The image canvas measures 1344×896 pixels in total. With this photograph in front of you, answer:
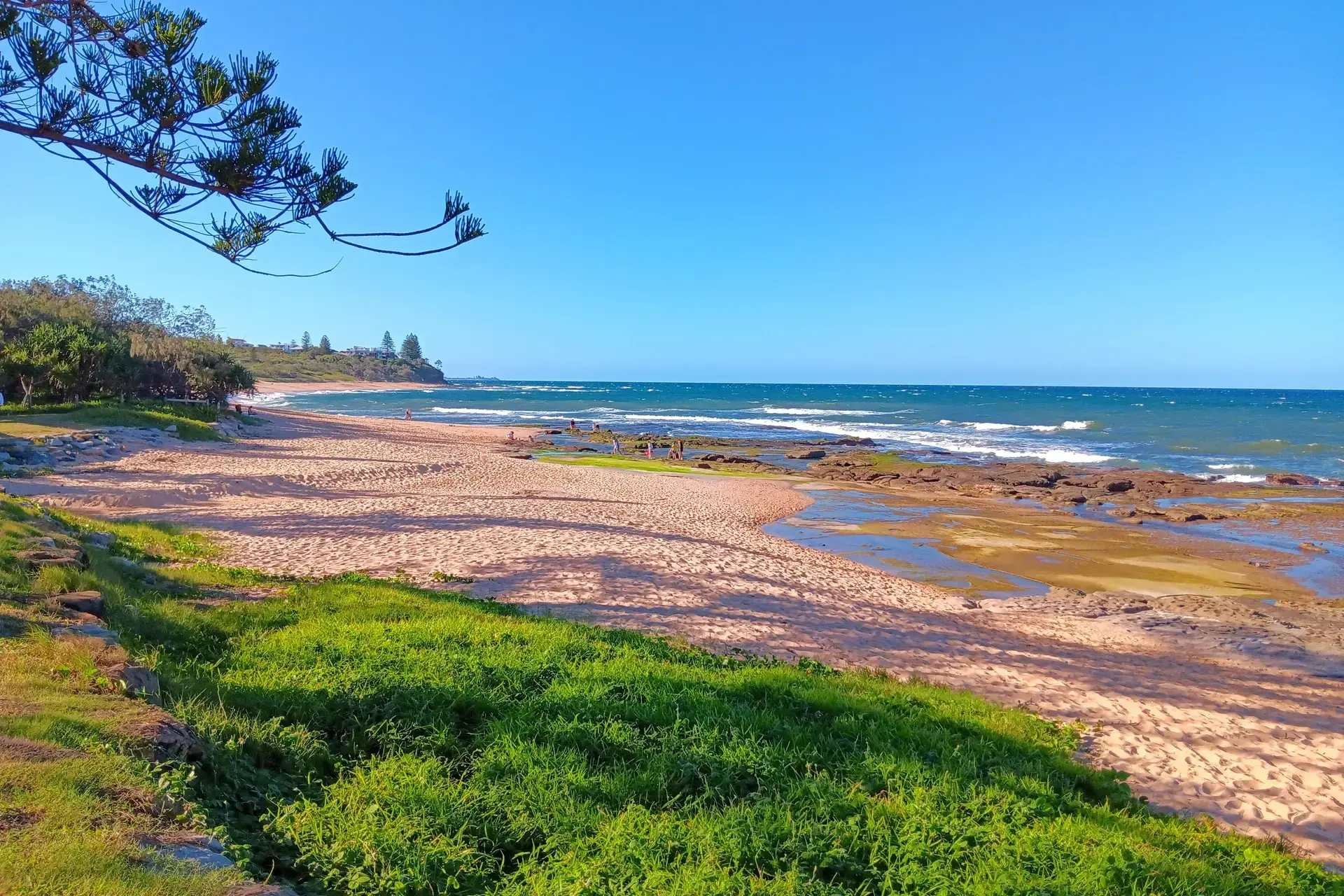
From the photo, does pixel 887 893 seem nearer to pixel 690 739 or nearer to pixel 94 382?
pixel 690 739

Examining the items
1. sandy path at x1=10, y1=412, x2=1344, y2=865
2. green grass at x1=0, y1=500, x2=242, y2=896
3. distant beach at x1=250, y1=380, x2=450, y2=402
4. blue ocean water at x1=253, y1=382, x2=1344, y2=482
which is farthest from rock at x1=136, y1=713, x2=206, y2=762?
distant beach at x1=250, y1=380, x2=450, y2=402

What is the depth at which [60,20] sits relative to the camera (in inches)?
193

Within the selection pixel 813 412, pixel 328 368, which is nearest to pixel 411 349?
pixel 328 368

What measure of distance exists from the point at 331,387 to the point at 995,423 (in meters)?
98.0

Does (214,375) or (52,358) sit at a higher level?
(52,358)

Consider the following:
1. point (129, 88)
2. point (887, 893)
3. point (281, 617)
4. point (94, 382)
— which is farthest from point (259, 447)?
point (887, 893)

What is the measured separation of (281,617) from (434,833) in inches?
162

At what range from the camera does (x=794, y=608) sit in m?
9.74

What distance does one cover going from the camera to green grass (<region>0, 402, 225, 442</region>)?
755 inches

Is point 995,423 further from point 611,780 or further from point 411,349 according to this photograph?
point 411,349

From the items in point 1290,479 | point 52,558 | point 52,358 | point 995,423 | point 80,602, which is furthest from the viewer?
point 995,423

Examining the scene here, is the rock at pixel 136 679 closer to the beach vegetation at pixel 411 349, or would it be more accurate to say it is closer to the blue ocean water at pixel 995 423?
the blue ocean water at pixel 995 423

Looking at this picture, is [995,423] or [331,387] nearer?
[995,423]

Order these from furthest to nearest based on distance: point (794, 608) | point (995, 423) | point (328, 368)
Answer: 1. point (328, 368)
2. point (995, 423)
3. point (794, 608)
